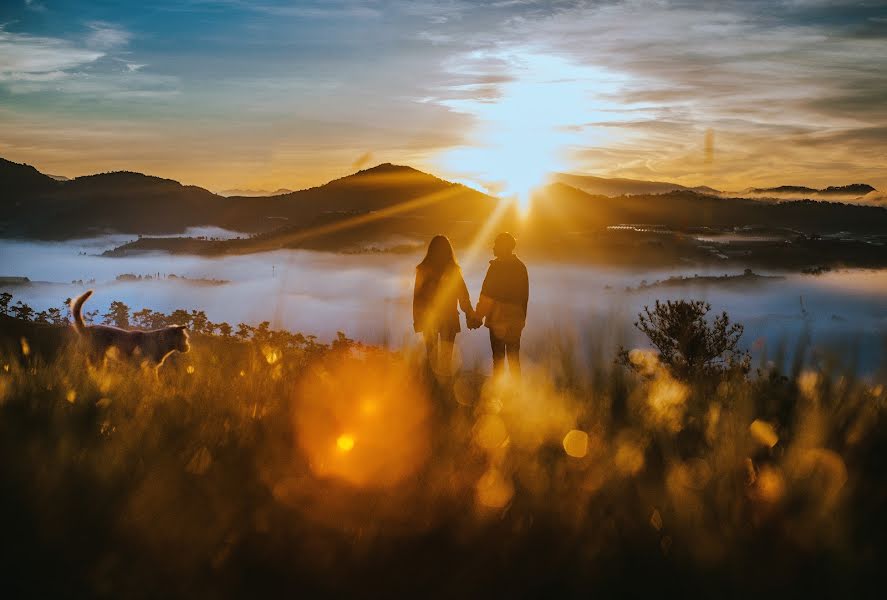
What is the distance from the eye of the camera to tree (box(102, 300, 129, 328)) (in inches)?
2272

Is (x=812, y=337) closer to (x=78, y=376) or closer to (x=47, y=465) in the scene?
(x=47, y=465)

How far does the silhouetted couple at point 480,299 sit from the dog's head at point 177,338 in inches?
141

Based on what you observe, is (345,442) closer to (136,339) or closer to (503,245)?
(503,245)

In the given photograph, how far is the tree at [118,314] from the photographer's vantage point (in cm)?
5772

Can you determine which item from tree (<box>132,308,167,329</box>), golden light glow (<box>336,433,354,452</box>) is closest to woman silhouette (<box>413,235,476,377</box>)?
golden light glow (<box>336,433,354,452</box>)

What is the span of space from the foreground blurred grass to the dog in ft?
25.1

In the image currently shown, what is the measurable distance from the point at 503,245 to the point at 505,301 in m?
0.78

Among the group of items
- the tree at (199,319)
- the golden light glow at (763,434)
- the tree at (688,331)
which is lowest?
the tree at (199,319)

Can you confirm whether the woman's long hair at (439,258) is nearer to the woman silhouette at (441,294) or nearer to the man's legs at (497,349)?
the woman silhouette at (441,294)

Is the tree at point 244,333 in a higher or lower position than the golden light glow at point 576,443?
lower

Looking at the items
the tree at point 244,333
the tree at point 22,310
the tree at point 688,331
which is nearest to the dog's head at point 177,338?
the tree at point 244,333

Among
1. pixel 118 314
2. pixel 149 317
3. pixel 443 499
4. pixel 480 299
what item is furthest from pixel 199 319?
pixel 443 499

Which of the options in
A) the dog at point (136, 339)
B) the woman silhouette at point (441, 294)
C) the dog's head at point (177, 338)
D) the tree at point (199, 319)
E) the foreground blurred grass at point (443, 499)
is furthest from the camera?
the tree at point (199, 319)

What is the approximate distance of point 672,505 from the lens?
3209mm
